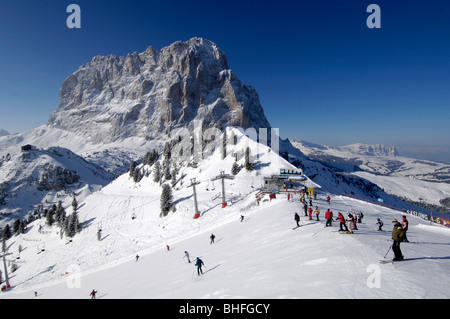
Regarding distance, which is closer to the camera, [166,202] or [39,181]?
[166,202]

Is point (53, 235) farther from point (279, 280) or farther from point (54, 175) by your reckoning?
point (54, 175)

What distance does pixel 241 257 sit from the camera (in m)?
18.2

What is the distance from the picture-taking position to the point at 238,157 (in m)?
71.1

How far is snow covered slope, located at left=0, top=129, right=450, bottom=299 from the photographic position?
9.87m

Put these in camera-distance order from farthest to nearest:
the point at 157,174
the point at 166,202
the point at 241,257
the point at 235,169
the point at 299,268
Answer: the point at 157,174 < the point at 235,169 < the point at 166,202 < the point at 241,257 < the point at 299,268

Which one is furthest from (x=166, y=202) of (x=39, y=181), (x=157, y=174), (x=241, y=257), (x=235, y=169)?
(x=39, y=181)

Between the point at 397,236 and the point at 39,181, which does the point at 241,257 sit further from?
the point at 39,181

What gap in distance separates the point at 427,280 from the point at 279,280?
6.09 m

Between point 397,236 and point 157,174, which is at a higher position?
point 157,174

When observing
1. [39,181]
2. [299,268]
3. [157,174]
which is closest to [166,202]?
[157,174]

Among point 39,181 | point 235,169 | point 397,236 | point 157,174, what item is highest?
point 235,169

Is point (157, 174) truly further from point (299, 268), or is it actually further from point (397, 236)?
point (397, 236)

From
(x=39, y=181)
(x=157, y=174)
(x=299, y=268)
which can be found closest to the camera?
(x=299, y=268)


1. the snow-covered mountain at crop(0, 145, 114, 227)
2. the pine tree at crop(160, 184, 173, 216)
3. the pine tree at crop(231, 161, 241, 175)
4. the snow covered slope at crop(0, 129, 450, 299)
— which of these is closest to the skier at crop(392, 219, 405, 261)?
the snow covered slope at crop(0, 129, 450, 299)
